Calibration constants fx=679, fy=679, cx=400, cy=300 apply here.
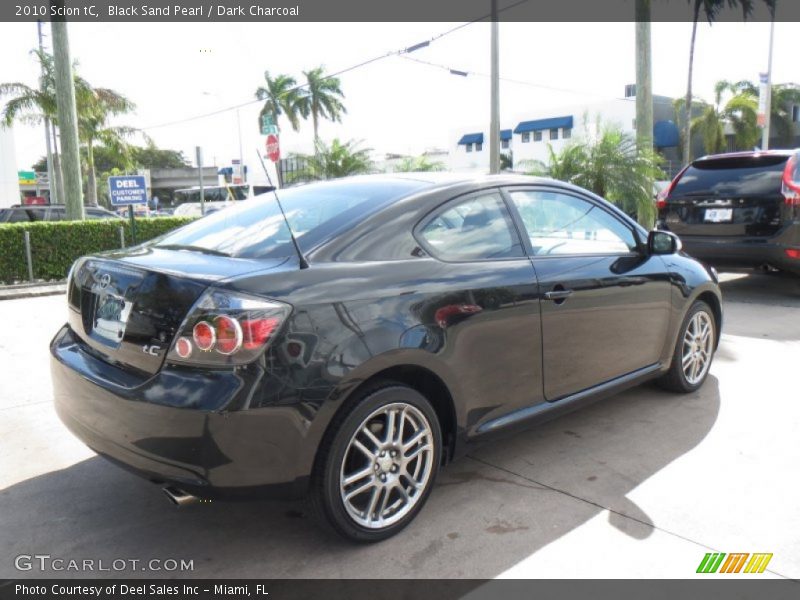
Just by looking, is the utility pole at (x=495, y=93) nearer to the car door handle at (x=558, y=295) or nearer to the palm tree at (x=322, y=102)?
the car door handle at (x=558, y=295)

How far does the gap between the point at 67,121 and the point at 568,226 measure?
13170 millimetres

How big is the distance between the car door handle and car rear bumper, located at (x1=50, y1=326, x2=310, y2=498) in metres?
1.51

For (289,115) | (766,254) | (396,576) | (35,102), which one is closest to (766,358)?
(766,254)

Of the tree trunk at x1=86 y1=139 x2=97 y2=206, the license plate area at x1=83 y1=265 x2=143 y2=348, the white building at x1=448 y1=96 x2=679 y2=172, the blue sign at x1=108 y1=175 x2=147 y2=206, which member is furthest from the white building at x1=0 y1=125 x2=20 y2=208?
the license plate area at x1=83 y1=265 x2=143 y2=348

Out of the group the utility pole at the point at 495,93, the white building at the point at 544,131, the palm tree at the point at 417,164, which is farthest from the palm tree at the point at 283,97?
the utility pole at the point at 495,93

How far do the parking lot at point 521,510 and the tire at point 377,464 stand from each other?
0.41ft

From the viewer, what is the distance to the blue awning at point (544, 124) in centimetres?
4875

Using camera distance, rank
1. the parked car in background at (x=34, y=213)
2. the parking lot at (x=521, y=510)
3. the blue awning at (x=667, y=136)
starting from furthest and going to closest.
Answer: the blue awning at (x=667, y=136) → the parked car in background at (x=34, y=213) → the parking lot at (x=521, y=510)

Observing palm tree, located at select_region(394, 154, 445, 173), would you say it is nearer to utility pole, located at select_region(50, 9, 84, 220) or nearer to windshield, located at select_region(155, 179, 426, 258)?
→ utility pole, located at select_region(50, 9, 84, 220)

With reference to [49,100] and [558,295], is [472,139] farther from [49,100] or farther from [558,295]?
[558,295]

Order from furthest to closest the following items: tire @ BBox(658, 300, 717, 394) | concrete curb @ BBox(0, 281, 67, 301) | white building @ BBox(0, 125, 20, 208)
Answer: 1. white building @ BBox(0, 125, 20, 208)
2. concrete curb @ BBox(0, 281, 67, 301)
3. tire @ BBox(658, 300, 717, 394)

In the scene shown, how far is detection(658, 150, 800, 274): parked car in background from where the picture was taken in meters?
7.49

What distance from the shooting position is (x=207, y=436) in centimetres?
239

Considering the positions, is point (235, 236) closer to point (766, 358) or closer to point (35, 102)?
point (766, 358)
